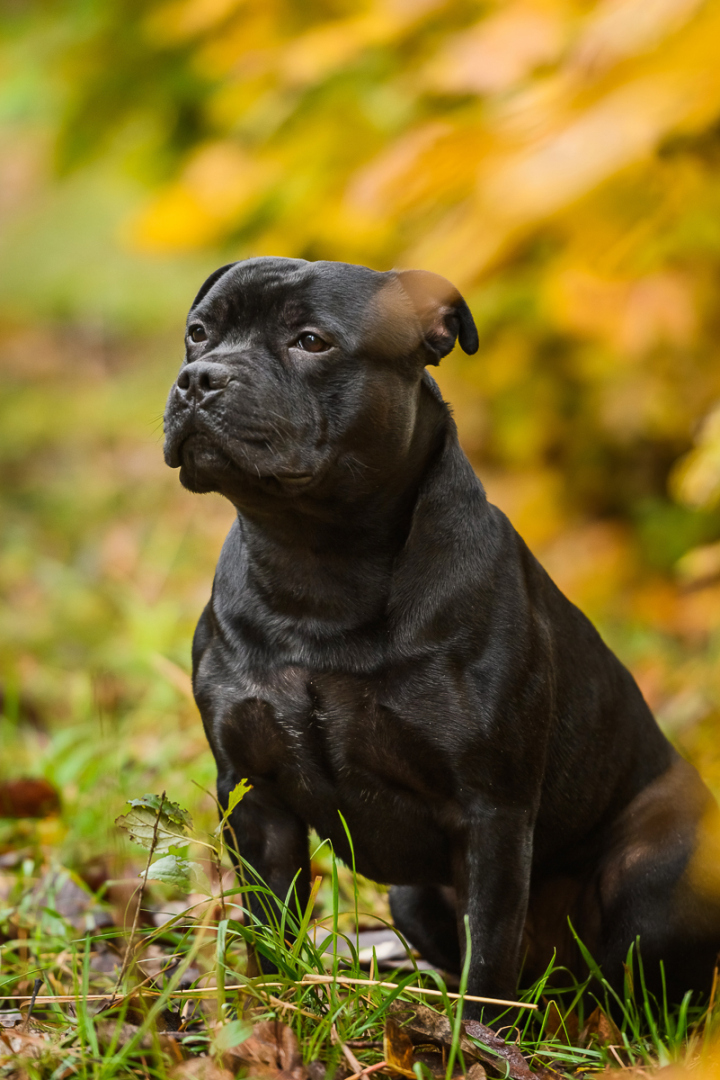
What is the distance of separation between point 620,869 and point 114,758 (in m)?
1.87

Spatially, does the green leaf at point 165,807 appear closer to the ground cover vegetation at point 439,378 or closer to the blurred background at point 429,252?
the ground cover vegetation at point 439,378

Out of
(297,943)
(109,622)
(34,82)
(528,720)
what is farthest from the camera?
(109,622)

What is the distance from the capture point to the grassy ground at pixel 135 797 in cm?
188

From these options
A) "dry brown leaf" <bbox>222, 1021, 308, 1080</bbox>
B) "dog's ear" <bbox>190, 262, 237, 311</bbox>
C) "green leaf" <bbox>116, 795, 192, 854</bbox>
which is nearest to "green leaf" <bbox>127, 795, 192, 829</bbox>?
"green leaf" <bbox>116, 795, 192, 854</bbox>

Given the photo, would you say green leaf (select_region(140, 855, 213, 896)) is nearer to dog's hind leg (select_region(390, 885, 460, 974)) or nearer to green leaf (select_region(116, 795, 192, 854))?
green leaf (select_region(116, 795, 192, 854))

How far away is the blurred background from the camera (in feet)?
7.97

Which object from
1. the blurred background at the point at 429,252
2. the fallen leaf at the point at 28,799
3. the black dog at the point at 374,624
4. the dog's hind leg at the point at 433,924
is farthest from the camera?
the fallen leaf at the point at 28,799

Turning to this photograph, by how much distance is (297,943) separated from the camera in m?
1.98

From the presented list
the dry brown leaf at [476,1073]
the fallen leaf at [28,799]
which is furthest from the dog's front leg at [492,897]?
the fallen leaf at [28,799]

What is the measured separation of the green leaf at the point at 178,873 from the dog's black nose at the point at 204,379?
2.84 feet

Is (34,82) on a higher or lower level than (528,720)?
higher

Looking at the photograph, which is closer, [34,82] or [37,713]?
[34,82]

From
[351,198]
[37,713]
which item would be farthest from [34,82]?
[37,713]

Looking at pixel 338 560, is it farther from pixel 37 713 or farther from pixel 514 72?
pixel 37 713
